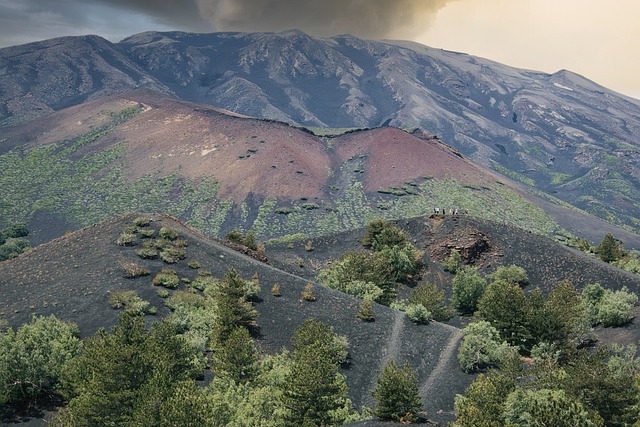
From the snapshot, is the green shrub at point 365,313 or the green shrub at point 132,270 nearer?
the green shrub at point 365,313

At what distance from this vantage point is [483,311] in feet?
170

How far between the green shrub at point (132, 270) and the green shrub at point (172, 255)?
3073 mm

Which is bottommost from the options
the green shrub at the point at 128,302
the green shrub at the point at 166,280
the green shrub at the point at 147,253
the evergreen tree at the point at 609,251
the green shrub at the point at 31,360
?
the green shrub at the point at 31,360

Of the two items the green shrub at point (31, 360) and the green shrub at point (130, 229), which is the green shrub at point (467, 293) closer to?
the green shrub at point (130, 229)

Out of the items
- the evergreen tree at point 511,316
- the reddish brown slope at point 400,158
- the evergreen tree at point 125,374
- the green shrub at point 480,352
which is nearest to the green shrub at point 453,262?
the evergreen tree at point 511,316

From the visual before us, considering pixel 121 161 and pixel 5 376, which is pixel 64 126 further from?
pixel 5 376

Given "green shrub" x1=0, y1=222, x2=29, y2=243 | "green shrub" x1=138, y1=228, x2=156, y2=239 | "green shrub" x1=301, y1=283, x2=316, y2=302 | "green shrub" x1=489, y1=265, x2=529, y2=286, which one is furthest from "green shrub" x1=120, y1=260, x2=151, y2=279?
"green shrub" x1=0, y1=222, x2=29, y2=243

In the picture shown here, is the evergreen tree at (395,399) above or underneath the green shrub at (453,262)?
underneath

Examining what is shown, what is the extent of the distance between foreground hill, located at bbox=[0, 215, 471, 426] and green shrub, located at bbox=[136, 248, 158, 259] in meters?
0.61

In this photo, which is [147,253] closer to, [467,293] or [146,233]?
[146,233]

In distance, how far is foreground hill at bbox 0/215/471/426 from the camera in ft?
143

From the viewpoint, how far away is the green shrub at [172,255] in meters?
55.5

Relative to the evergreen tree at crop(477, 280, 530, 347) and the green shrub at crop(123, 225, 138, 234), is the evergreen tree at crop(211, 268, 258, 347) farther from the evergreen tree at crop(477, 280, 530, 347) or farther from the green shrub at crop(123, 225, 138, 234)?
the evergreen tree at crop(477, 280, 530, 347)

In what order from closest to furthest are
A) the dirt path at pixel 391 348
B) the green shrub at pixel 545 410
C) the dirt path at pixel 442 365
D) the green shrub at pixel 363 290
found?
the green shrub at pixel 545 410
the dirt path at pixel 391 348
the dirt path at pixel 442 365
the green shrub at pixel 363 290
